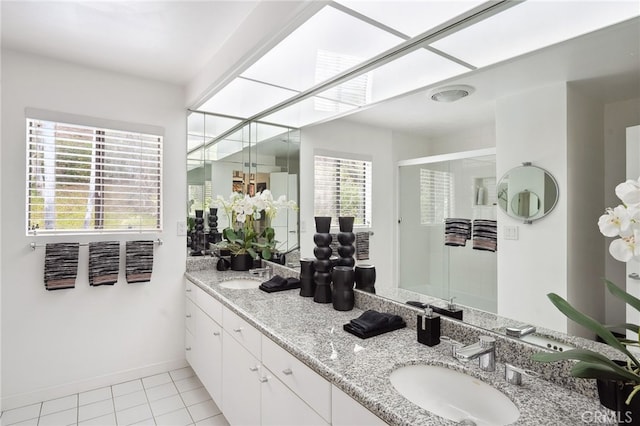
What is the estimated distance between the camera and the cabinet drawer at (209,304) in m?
2.09

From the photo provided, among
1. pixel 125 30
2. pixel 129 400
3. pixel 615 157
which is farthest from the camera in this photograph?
pixel 129 400

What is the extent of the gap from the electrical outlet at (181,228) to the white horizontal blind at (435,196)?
2.23 m

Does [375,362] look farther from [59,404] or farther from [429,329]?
[59,404]

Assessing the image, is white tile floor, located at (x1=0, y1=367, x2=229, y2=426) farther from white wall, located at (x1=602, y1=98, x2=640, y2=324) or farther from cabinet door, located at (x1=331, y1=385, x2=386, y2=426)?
white wall, located at (x1=602, y1=98, x2=640, y2=324)

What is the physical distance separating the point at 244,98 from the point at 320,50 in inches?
40.5

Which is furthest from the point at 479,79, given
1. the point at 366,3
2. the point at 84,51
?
the point at 84,51

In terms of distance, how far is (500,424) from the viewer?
95 cm

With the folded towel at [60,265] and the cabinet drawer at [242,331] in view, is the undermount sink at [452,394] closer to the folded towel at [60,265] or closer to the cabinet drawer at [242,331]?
the cabinet drawer at [242,331]

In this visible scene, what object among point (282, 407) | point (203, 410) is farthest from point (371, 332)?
point (203, 410)

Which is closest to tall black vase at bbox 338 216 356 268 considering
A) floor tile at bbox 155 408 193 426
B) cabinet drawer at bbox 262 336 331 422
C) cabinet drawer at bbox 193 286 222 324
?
cabinet drawer at bbox 262 336 331 422

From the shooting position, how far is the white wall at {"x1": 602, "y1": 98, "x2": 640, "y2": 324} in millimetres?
859

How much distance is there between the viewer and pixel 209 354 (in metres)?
2.25

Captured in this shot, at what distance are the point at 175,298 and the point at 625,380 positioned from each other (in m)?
2.97

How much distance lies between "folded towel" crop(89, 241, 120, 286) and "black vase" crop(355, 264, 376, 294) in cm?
196
